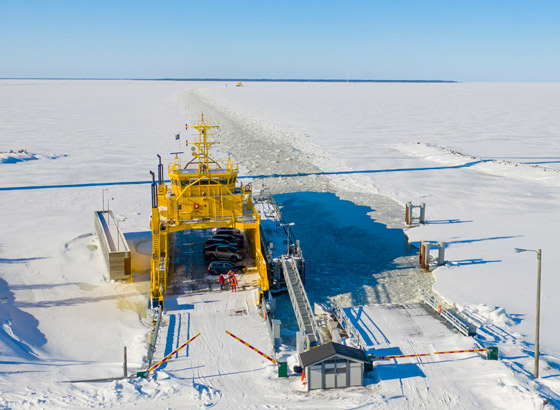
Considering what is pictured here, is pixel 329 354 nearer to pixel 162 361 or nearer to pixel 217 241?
pixel 162 361

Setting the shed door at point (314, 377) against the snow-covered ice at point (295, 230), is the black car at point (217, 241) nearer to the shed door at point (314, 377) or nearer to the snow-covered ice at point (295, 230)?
the snow-covered ice at point (295, 230)

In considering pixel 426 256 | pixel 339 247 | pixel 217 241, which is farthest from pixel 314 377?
pixel 339 247

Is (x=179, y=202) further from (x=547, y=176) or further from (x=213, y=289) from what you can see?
(x=547, y=176)

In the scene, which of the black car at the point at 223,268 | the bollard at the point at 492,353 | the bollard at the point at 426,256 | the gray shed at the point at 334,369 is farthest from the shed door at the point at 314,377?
Result: the bollard at the point at 426,256

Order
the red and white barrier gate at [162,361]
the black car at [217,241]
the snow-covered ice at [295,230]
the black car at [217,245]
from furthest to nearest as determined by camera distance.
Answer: the black car at [217,241]
the black car at [217,245]
the red and white barrier gate at [162,361]
the snow-covered ice at [295,230]

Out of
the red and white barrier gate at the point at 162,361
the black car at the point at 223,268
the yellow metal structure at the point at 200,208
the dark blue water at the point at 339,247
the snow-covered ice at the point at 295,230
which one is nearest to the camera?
the snow-covered ice at the point at 295,230

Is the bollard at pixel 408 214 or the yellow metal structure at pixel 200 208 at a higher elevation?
the yellow metal structure at pixel 200 208

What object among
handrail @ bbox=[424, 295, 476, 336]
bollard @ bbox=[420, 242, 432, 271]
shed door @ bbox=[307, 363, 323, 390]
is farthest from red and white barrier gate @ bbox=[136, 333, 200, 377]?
→ bollard @ bbox=[420, 242, 432, 271]
